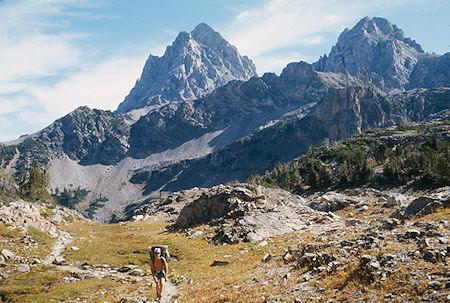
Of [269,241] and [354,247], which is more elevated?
[354,247]

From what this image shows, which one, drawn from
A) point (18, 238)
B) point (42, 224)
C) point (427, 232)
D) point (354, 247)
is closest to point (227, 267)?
point (354, 247)

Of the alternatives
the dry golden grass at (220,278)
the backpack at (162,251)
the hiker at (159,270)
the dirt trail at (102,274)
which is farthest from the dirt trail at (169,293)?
the backpack at (162,251)

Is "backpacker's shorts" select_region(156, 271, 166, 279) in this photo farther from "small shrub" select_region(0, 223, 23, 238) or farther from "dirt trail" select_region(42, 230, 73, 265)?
"small shrub" select_region(0, 223, 23, 238)

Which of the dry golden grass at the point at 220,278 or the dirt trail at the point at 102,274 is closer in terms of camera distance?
the dry golden grass at the point at 220,278

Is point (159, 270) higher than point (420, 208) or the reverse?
higher

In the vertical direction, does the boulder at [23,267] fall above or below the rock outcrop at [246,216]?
above

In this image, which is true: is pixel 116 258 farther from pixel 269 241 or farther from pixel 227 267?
pixel 269 241

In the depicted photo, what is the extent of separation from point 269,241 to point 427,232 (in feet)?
56.7

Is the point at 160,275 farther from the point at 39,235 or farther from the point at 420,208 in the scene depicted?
the point at 39,235

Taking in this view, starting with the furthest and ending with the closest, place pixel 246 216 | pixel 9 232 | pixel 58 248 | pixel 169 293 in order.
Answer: pixel 246 216, pixel 58 248, pixel 9 232, pixel 169 293

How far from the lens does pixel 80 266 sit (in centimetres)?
2930

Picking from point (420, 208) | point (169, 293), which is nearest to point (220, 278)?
point (169, 293)

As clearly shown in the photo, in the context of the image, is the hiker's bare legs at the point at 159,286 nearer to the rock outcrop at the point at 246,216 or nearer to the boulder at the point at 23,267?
the boulder at the point at 23,267

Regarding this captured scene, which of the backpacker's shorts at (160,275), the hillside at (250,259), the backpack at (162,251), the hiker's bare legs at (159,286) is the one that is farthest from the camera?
the backpack at (162,251)
